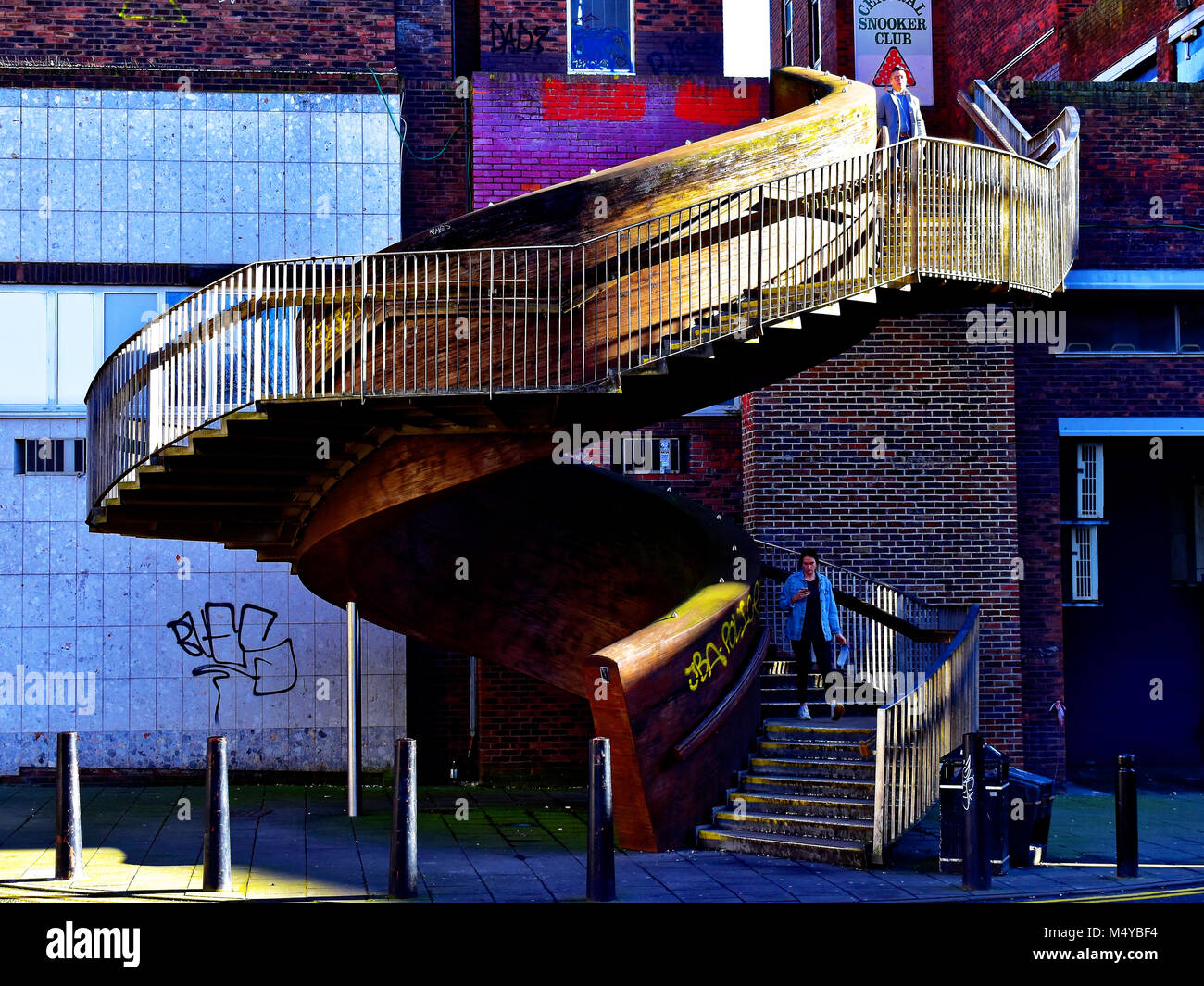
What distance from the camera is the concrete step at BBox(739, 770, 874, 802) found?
13.3 meters

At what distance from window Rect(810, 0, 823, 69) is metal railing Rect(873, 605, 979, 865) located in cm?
1195

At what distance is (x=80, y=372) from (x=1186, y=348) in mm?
14508

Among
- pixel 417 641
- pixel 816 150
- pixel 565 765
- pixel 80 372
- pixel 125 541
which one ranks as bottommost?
pixel 565 765

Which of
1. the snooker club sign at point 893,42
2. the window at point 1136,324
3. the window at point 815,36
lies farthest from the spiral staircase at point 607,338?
the window at point 815,36

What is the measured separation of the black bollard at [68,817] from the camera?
1112 cm

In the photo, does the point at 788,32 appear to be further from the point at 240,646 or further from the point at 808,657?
the point at 240,646

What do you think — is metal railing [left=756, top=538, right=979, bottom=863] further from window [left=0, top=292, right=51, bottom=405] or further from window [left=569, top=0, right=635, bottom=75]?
window [left=0, top=292, right=51, bottom=405]

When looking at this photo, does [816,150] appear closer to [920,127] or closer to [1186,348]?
[920,127]

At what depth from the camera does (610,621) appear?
635 inches

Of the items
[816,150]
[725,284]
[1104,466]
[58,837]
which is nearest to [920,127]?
[816,150]

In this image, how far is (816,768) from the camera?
1385cm

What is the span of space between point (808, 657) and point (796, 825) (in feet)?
7.63

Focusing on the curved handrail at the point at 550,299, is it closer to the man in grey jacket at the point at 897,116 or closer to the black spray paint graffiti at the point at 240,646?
the man in grey jacket at the point at 897,116
